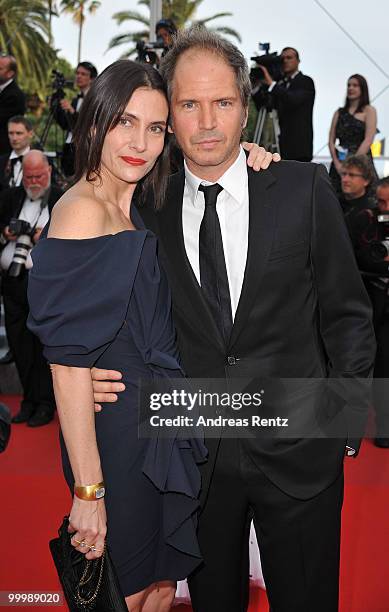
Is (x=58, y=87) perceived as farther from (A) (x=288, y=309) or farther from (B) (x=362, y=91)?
(A) (x=288, y=309)

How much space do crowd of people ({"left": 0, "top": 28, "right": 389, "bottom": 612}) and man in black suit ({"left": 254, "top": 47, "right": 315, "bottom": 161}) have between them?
4655 mm

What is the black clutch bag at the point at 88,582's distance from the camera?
5.35ft

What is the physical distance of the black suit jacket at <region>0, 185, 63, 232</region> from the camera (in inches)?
191

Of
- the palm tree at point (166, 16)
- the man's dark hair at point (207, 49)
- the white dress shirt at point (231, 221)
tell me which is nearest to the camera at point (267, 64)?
the man's dark hair at point (207, 49)

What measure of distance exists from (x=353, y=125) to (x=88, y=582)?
211 inches

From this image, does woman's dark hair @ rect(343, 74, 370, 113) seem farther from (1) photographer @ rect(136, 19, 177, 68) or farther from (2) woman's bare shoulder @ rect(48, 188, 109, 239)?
(2) woman's bare shoulder @ rect(48, 188, 109, 239)

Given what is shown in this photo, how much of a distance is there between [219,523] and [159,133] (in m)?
0.98

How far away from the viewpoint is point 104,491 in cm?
167

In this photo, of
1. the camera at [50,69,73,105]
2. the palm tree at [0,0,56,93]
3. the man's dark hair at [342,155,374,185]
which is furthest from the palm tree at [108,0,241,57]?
the man's dark hair at [342,155,374,185]

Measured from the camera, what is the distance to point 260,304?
1.78 meters

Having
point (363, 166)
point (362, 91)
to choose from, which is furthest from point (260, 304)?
point (362, 91)

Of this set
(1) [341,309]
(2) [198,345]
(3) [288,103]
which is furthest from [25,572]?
(3) [288,103]

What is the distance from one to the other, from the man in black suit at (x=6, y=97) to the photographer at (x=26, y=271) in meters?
1.47

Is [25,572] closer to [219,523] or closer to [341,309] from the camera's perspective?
[219,523]
